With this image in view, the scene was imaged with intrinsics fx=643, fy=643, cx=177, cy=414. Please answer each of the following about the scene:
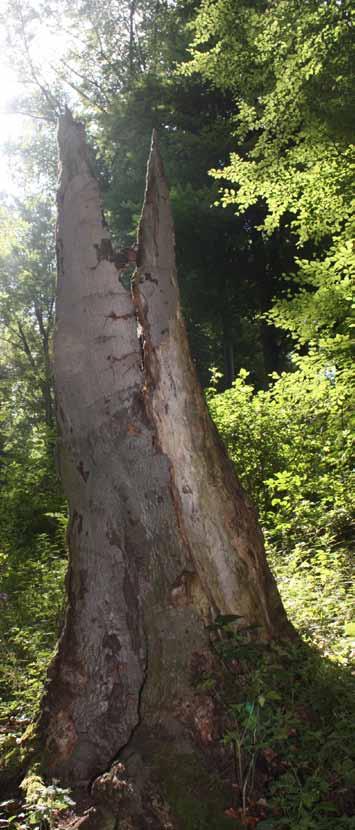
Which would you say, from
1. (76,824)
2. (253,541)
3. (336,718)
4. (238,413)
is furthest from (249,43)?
(76,824)

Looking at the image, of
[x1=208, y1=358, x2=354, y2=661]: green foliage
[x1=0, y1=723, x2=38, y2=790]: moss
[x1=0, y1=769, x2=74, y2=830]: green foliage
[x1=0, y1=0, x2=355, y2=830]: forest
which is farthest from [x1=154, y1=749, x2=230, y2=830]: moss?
[x1=208, y1=358, x2=354, y2=661]: green foliage

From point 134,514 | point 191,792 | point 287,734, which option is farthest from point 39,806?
point 134,514

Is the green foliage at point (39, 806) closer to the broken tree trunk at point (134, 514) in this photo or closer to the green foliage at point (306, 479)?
the broken tree trunk at point (134, 514)

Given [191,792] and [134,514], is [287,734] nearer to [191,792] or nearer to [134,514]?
[191,792]

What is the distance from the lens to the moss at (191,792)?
262 cm

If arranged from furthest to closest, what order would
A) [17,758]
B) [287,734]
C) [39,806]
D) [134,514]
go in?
[134,514], [17,758], [287,734], [39,806]

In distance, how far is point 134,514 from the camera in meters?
3.43

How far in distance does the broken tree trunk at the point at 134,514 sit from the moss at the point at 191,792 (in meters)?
0.06

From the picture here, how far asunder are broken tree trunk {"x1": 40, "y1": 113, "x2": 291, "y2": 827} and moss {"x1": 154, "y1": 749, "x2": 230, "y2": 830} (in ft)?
0.19

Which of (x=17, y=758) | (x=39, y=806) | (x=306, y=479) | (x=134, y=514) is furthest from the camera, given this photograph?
(x=306, y=479)

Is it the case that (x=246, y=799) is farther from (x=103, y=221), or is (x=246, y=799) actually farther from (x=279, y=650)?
(x=103, y=221)

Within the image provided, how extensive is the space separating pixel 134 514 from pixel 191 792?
1.31m

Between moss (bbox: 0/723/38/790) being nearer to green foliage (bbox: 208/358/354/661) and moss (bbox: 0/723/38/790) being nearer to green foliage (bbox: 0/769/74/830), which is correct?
green foliage (bbox: 0/769/74/830)

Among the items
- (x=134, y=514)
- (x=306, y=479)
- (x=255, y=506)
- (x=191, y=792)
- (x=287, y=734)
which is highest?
(x=306, y=479)
